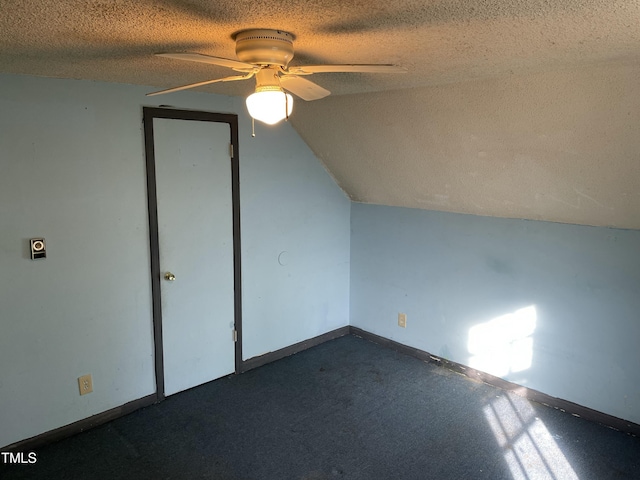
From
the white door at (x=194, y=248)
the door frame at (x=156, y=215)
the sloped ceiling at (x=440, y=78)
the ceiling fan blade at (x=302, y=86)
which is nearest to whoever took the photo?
the sloped ceiling at (x=440, y=78)

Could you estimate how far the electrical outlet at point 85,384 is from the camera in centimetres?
299

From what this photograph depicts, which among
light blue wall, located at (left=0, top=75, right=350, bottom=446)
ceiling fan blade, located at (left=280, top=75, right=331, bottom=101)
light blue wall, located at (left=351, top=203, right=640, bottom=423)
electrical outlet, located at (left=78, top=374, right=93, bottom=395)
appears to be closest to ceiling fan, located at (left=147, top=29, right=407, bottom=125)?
ceiling fan blade, located at (left=280, top=75, right=331, bottom=101)

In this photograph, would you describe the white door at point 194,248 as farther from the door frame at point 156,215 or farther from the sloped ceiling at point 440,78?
the sloped ceiling at point 440,78

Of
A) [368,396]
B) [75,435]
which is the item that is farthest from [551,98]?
[75,435]

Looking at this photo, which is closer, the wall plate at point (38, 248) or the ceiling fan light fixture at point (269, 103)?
the ceiling fan light fixture at point (269, 103)

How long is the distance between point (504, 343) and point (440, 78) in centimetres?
204

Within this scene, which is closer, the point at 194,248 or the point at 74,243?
the point at 74,243

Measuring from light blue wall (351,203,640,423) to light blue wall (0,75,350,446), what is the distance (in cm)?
134

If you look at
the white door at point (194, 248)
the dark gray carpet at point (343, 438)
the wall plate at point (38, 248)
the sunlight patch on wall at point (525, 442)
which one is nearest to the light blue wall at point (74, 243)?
the wall plate at point (38, 248)

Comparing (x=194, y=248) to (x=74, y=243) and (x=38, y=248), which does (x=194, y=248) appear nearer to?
(x=74, y=243)

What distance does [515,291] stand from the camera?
3.42 metres

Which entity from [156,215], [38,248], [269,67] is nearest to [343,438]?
[156,215]

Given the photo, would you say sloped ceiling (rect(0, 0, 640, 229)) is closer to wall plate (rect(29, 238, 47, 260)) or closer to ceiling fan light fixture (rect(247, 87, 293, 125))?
ceiling fan light fixture (rect(247, 87, 293, 125))

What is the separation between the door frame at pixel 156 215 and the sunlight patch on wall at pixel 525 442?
1923 mm
